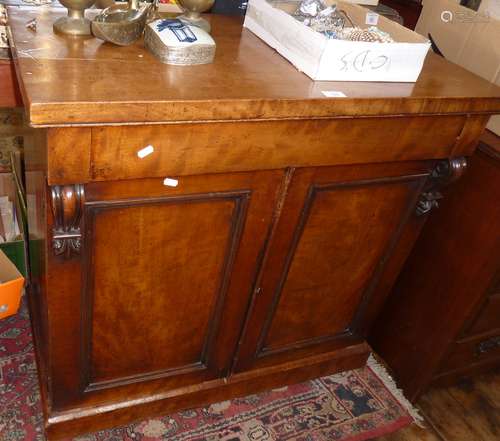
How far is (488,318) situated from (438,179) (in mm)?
537

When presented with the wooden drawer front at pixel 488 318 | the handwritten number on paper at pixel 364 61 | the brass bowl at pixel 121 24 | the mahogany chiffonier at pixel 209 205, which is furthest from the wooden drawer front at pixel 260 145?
the wooden drawer front at pixel 488 318

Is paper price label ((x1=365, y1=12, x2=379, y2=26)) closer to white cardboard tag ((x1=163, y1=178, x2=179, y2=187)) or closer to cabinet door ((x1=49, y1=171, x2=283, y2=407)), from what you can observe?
cabinet door ((x1=49, y1=171, x2=283, y2=407))

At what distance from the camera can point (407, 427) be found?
1.54 meters

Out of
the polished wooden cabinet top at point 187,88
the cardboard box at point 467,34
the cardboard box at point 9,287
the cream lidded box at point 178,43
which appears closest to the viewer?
the polished wooden cabinet top at point 187,88

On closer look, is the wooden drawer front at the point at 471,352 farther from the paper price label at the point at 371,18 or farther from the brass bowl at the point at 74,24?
the brass bowl at the point at 74,24

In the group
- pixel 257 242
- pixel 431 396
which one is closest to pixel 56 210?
pixel 257 242

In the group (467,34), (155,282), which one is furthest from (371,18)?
(155,282)

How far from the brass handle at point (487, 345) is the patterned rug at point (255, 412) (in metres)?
0.30

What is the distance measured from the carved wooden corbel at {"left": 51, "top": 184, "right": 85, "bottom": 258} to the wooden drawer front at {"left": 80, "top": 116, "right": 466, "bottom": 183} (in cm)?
3

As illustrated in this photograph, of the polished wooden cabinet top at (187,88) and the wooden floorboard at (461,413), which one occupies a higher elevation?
the polished wooden cabinet top at (187,88)

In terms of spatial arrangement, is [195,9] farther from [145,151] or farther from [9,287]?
[9,287]

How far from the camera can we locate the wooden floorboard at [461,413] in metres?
1.54

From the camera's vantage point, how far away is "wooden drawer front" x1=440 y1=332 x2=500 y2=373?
1.56m

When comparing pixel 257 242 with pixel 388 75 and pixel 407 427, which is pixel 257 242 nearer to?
pixel 388 75
